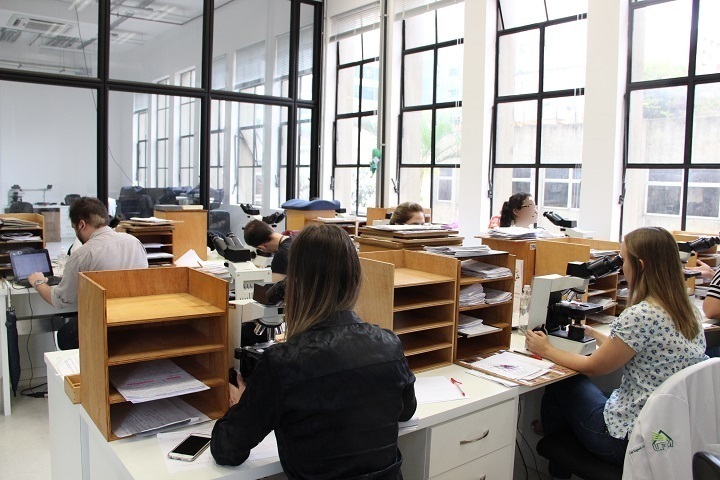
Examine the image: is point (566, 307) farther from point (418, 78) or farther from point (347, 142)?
point (347, 142)

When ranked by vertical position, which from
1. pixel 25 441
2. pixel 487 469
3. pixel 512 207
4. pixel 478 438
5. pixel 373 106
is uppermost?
pixel 373 106

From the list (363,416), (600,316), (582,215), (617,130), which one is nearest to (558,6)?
(617,130)

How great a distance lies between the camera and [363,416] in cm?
144

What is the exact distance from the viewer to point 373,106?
7219mm

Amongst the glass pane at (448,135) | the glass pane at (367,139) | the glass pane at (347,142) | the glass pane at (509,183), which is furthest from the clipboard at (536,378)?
the glass pane at (347,142)

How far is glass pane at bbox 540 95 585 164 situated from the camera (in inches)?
211

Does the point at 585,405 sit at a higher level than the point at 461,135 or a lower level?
lower

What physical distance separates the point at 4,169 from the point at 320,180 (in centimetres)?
358

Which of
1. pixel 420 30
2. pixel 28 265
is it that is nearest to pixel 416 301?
pixel 28 265

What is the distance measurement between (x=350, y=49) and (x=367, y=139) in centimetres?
120

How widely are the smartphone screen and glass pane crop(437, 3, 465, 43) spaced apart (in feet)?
17.8

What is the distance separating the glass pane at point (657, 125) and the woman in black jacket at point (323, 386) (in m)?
4.18

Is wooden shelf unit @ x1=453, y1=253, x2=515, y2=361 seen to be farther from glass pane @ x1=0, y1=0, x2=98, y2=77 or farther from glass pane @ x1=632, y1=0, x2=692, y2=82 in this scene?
glass pane @ x1=0, y1=0, x2=98, y2=77

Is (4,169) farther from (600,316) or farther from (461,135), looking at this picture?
(600,316)
